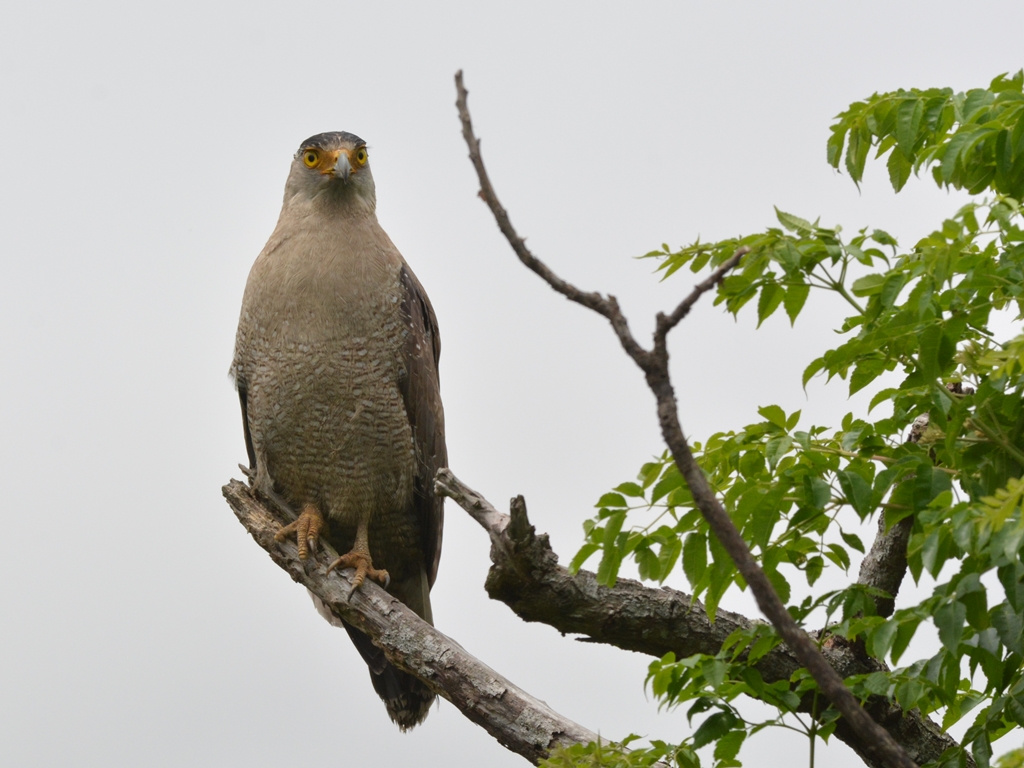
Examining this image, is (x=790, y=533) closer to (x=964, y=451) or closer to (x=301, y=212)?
(x=964, y=451)

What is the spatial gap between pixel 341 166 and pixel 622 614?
109 inches

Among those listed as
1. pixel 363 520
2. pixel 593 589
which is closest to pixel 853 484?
pixel 593 589

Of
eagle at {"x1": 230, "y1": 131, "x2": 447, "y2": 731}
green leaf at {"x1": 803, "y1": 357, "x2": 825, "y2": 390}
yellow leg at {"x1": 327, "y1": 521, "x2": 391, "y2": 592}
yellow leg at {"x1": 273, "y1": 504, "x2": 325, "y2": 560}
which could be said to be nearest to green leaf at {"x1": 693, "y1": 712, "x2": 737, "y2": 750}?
green leaf at {"x1": 803, "y1": 357, "x2": 825, "y2": 390}

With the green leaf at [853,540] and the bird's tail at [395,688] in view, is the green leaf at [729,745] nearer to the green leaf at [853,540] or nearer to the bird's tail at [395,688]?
the green leaf at [853,540]

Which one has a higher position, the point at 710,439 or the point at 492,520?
the point at 710,439

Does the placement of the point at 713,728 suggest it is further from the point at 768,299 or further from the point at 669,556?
the point at 768,299

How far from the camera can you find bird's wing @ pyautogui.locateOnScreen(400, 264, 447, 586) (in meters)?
5.42

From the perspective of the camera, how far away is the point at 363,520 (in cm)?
549

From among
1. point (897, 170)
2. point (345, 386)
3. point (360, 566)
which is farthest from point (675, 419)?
point (345, 386)

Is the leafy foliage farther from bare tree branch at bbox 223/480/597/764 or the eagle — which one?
the eagle

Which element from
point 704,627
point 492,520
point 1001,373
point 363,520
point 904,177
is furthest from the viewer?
point 363,520

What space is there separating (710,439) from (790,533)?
1.10 ft

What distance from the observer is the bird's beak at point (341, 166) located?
5.53 m

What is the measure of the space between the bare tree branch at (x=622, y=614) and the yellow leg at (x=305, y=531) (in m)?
1.55
